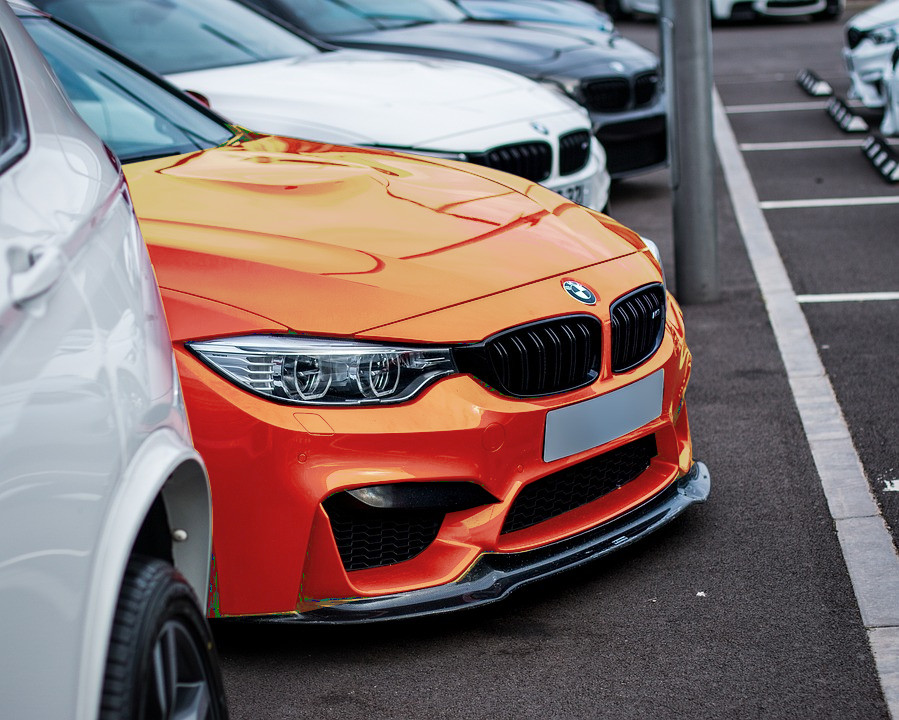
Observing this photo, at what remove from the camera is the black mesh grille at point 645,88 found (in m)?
8.23

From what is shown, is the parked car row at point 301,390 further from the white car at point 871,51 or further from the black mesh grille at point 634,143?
the white car at point 871,51

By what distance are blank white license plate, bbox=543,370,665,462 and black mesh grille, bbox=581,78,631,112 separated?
16.3 ft

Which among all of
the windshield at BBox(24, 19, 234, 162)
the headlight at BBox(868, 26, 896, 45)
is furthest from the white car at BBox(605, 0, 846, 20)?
the windshield at BBox(24, 19, 234, 162)

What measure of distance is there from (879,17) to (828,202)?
10.6 ft

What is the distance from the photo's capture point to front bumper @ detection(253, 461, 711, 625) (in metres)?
2.80

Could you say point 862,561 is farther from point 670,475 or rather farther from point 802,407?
point 802,407

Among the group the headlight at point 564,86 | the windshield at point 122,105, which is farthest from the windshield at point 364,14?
the windshield at point 122,105

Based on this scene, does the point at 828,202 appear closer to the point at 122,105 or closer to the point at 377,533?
the point at 122,105

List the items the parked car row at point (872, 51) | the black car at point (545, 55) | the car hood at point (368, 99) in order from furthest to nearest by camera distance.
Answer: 1. the parked car row at point (872, 51)
2. the black car at point (545, 55)
3. the car hood at point (368, 99)

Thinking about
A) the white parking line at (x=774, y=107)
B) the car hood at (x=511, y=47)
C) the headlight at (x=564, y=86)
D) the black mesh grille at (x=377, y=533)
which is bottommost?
the white parking line at (x=774, y=107)

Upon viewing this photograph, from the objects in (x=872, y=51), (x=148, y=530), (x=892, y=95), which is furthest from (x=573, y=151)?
(x=872, y=51)

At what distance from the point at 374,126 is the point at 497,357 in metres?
2.60

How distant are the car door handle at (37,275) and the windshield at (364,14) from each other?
21.7 ft

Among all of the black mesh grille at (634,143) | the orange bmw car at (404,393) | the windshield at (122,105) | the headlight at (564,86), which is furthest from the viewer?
the black mesh grille at (634,143)
